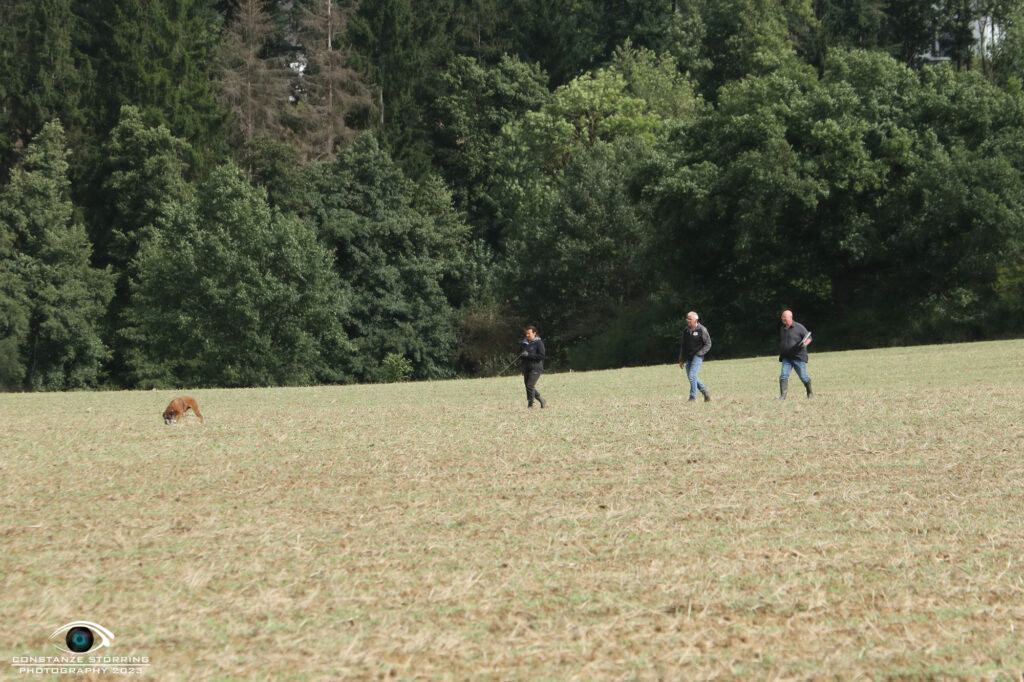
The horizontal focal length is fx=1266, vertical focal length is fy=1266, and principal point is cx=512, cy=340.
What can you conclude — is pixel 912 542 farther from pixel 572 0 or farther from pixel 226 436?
pixel 572 0

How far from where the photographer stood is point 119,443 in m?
20.0

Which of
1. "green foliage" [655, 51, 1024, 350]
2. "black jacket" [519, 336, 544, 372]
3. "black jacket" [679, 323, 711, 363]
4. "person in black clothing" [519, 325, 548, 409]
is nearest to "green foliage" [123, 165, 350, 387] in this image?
"green foliage" [655, 51, 1024, 350]

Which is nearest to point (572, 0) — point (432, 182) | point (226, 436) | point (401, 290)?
point (432, 182)

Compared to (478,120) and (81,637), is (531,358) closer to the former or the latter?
(81,637)

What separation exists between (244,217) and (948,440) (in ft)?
164

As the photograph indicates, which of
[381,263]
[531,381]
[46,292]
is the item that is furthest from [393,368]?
[531,381]

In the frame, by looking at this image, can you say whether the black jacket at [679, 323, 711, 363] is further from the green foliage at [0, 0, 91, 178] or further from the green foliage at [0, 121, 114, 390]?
the green foliage at [0, 0, 91, 178]

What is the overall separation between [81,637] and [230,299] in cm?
5534

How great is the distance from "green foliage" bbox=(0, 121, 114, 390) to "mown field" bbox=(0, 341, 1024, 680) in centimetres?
4340

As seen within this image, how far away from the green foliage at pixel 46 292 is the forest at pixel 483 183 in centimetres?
18

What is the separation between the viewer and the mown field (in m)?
7.45

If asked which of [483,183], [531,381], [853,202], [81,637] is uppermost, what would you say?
[483,183]

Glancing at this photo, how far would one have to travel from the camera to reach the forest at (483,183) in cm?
5259

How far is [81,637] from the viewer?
7516 millimetres
